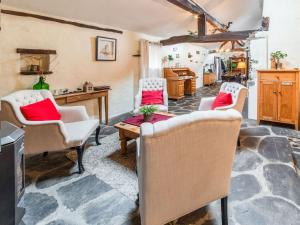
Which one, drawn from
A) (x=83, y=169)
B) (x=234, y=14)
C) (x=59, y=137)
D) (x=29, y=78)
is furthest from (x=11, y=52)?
(x=234, y=14)

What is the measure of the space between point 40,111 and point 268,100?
12.8 ft

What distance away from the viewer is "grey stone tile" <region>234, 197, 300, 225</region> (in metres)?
1.60

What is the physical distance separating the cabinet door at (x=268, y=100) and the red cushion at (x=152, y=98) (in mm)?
1949

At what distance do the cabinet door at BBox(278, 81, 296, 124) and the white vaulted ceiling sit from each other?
2.43 metres

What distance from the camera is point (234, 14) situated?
5852 mm

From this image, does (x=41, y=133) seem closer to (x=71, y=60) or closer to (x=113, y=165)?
(x=113, y=165)

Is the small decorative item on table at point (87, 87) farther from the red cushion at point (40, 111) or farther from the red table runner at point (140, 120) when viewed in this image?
the red table runner at point (140, 120)

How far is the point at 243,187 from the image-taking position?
2.06 metres

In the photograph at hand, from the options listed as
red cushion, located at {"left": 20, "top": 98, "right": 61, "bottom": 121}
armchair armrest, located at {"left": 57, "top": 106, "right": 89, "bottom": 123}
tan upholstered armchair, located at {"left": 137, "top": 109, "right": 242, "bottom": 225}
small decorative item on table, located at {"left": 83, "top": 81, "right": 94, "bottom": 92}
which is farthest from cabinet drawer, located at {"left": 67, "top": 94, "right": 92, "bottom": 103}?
tan upholstered armchair, located at {"left": 137, "top": 109, "right": 242, "bottom": 225}

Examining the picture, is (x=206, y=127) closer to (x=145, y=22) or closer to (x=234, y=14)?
(x=145, y=22)

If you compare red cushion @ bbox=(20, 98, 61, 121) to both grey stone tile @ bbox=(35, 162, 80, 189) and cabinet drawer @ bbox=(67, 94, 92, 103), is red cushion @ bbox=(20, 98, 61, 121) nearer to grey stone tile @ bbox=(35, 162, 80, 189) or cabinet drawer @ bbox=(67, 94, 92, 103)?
grey stone tile @ bbox=(35, 162, 80, 189)

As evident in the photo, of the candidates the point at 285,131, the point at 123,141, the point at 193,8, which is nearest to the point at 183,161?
the point at 123,141

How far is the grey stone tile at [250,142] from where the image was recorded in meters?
3.07

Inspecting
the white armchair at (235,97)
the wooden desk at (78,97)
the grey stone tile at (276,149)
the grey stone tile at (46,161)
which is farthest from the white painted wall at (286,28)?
the grey stone tile at (46,161)
